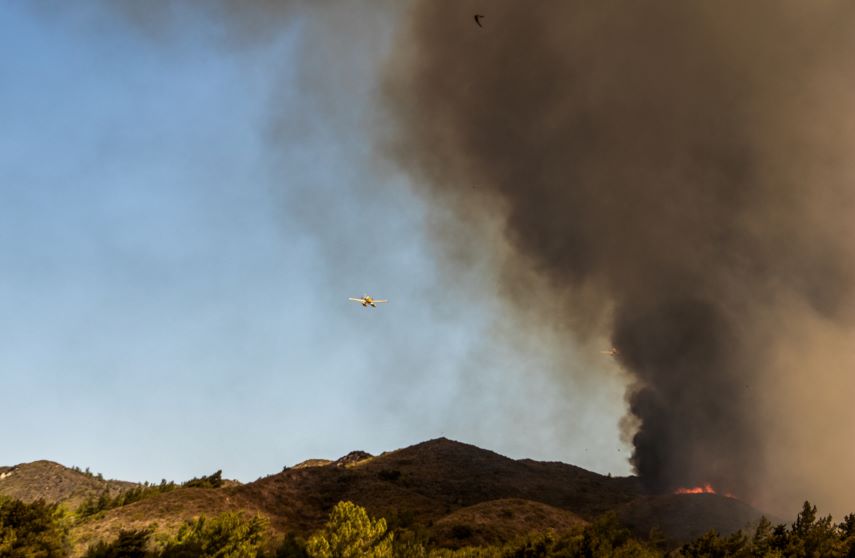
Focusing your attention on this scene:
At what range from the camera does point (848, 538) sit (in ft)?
184

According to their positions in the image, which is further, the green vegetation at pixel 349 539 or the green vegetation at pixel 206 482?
the green vegetation at pixel 206 482

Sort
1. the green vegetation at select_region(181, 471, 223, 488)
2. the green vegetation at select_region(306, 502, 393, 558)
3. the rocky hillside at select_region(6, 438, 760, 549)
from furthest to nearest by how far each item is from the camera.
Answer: the green vegetation at select_region(181, 471, 223, 488)
the rocky hillside at select_region(6, 438, 760, 549)
the green vegetation at select_region(306, 502, 393, 558)

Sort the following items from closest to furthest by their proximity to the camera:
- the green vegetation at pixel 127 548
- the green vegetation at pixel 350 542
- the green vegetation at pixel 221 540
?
1. the green vegetation at pixel 350 542
2. the green vegetation at pixel 221 540
3. the green vegetation at pixel 127 548

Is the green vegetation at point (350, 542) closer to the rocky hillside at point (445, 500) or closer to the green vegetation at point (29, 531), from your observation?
the green vegetation at point (29, 531)

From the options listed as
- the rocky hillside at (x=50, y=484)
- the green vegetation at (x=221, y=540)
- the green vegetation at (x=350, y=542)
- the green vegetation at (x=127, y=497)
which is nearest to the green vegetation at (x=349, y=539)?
the green vegetation at (x=350, y=542)

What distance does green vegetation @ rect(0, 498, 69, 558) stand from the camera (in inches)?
1983

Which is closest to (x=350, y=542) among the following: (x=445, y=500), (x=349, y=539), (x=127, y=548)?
(x=349, y=539)

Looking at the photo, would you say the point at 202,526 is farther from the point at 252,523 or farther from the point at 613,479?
the point at 613,479

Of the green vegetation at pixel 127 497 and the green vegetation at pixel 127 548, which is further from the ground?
the green vegetation at pixel 127 497

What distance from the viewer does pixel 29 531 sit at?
173ft

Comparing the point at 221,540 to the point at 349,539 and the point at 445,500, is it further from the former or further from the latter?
the point at 445,500

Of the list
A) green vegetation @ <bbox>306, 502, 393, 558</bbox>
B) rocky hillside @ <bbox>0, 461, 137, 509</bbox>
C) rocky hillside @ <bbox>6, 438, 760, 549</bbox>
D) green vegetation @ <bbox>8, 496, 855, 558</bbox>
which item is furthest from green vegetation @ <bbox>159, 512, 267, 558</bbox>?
rocky hillside @ <bbox>0, 461, 137, 509</bbox>

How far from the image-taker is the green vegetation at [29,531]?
165 feet

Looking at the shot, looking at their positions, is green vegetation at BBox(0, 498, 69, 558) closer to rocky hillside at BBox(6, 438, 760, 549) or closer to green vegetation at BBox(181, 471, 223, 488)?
rocky hillside at BBox(6, 438, 760, 549)
